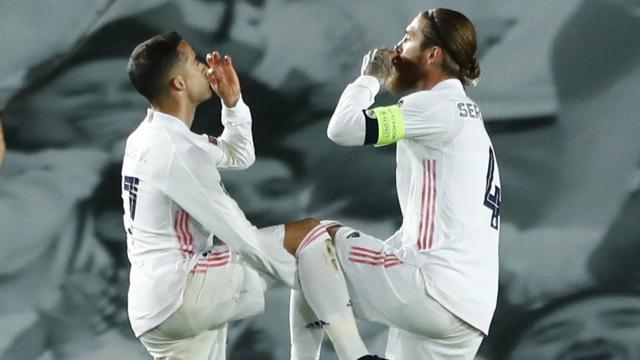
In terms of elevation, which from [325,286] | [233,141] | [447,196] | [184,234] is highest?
→ [447,196]

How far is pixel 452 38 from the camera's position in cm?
418

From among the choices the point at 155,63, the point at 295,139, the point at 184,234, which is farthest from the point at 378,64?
the point at 295,139

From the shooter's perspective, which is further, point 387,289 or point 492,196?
point 492,196

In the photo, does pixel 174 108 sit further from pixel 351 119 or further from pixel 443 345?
pixel 443 345

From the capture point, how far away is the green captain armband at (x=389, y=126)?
13.1 feet

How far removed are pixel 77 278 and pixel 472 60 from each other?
119 inches

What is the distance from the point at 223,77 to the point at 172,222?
54cm

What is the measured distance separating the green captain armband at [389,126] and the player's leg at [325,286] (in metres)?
0.38

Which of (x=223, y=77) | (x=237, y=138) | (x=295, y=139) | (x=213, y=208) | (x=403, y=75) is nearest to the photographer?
(x=213, y=208)

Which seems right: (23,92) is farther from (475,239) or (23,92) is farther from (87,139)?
(475,239)

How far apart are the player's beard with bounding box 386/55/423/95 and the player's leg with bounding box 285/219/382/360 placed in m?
0.64

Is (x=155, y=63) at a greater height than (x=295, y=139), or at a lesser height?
greater

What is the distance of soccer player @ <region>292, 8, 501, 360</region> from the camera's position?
13.0ft

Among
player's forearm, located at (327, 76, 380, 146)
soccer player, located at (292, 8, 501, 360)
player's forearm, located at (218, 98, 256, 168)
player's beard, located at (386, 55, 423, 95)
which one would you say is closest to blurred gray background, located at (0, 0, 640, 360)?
player's forearm, located at (218, 98, 256, 168)
